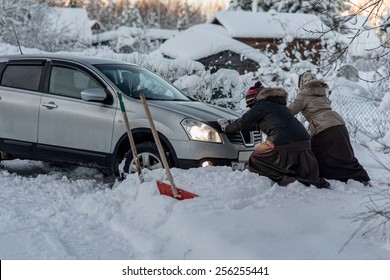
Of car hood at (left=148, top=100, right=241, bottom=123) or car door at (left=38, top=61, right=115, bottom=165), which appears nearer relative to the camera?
car hood at (left=148, top=100, right=241, bottom=123)

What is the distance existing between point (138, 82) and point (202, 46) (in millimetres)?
10858

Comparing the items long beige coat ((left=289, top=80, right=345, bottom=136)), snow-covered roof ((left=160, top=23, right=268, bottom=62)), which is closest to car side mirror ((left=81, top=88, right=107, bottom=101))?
long beige coat ((left=289, top=80, right=345, bottom=136))

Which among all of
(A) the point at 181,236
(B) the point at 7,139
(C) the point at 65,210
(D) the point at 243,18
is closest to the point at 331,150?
(A) the point at 181,236

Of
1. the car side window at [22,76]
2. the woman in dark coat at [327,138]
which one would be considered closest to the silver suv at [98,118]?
the car side window at [22,76]

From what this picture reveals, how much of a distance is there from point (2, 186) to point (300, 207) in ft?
12.8

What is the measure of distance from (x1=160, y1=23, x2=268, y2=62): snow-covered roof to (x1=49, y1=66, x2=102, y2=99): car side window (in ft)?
27.4

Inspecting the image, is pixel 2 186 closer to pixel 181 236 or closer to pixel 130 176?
pixel 130 176

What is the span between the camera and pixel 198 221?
4.78m

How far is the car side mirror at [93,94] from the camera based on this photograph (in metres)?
6.69

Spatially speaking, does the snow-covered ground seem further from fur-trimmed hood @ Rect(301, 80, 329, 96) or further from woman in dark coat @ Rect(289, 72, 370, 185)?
fur-trimmed hood @ Rect(301, 80, 329, 96)

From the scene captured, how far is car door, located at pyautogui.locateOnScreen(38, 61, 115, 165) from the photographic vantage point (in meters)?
6.79

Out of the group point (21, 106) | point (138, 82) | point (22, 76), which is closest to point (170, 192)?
point (138, 82)

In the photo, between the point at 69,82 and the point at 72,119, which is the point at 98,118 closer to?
the point at 72,119

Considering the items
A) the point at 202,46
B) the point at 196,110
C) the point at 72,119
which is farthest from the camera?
the point at 202,46
